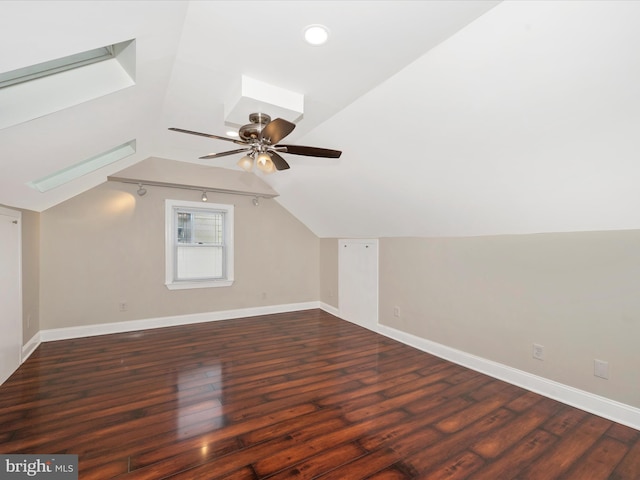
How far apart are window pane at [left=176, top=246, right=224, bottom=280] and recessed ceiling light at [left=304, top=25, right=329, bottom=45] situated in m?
4.08

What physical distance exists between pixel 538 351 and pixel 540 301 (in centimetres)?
48

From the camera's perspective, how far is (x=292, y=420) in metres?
2.31

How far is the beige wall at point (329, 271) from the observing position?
5.73 m

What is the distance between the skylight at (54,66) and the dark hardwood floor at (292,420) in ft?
7.24

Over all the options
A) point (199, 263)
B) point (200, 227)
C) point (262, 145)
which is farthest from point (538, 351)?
point (200, 227)

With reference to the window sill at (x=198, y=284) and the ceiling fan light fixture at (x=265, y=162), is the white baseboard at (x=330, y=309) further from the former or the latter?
the ceiling fan light fixture at (x=265, y=162)

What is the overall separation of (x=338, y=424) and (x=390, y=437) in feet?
1.28

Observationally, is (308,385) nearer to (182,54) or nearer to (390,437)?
(390,437)

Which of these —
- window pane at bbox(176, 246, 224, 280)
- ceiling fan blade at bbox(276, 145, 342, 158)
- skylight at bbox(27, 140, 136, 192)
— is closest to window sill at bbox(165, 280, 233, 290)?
window pane at bbox(176, 246, 224, 280)

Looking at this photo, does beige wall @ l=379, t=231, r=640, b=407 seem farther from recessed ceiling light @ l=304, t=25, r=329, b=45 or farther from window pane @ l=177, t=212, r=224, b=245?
window pane @ l=177, t=212, r=224, b=245

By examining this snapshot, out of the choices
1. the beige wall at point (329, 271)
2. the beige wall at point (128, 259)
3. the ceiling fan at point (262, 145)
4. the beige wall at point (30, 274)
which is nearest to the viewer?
the ceiling fan at point (262, 145)

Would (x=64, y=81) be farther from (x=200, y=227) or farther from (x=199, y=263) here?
(x=199, y=263)

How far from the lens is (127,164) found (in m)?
3.99

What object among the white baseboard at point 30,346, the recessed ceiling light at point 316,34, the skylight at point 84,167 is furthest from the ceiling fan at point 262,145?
the white baseboard at point 30,346
